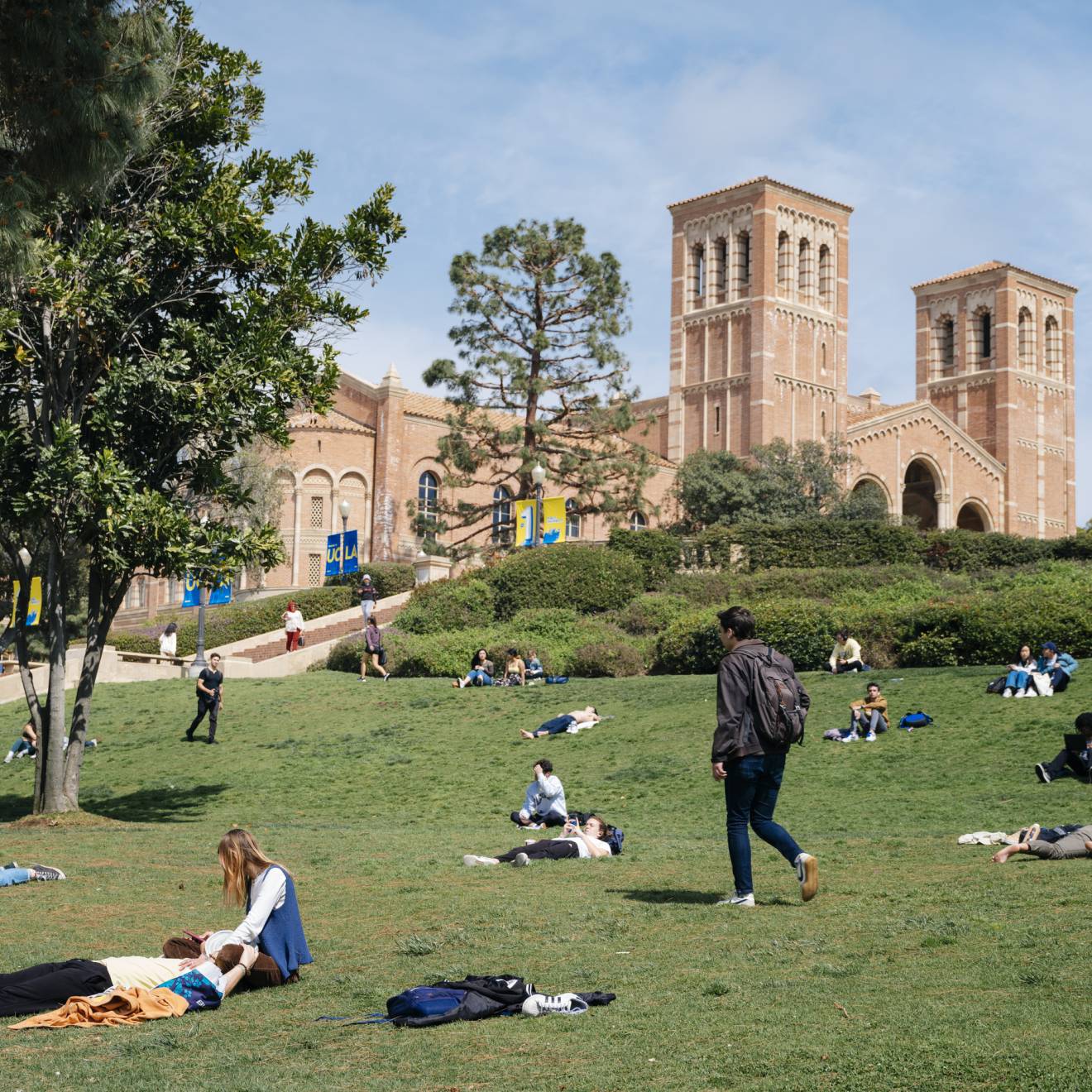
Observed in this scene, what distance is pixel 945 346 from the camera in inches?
3091

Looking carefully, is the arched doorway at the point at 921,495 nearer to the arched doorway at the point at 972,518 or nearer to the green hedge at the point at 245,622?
the arched doorway at the point at 972,518

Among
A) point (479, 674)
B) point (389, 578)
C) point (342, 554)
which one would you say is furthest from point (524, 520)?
point (479, 674)

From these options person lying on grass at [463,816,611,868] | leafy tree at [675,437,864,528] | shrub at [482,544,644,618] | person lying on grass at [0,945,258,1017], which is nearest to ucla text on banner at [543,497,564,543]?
shrub at [482,544,644,618]

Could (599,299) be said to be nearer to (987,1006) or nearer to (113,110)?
(113,110)

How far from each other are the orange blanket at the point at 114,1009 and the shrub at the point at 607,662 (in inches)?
851

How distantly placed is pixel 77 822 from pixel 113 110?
31.8 ft

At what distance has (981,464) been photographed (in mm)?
72188

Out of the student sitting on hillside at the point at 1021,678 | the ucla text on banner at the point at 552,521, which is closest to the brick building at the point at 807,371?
the ucla text on banner at the point at 552,521

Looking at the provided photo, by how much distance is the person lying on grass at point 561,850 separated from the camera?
11898 mm

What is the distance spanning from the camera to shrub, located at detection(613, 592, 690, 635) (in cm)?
3366

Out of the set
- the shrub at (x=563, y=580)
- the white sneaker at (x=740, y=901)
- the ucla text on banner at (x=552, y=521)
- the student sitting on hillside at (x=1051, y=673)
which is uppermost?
the ucla text on banner at (x=552, y=521)

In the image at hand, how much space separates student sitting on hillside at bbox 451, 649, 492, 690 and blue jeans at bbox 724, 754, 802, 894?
19.0 metres

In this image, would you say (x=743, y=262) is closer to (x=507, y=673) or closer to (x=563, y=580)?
(x=563, y=580)

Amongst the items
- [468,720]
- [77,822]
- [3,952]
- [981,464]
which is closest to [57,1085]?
[3,952]
